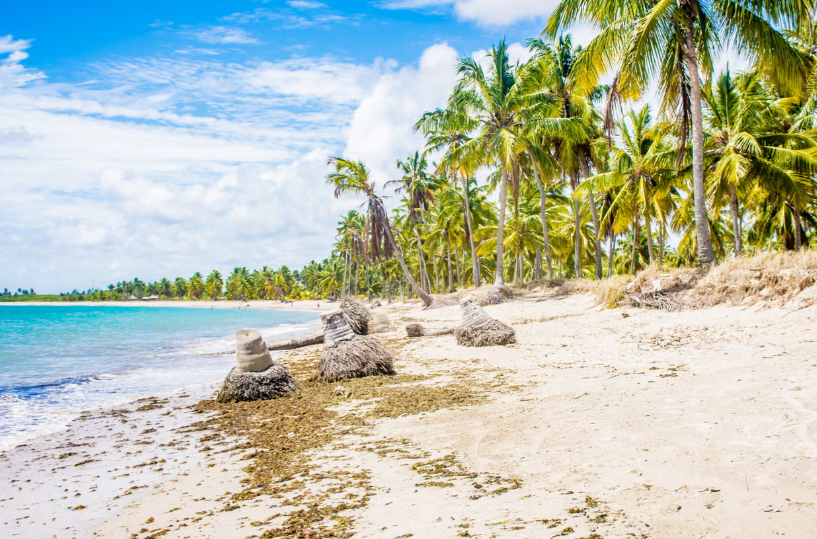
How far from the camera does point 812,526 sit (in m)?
2.69

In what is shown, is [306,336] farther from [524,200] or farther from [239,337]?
[524,200]

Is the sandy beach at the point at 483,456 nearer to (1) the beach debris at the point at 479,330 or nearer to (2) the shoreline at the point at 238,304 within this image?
(1) the beach debris at the point at 479,330

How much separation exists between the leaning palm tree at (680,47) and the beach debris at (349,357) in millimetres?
9333

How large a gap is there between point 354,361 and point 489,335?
349cm

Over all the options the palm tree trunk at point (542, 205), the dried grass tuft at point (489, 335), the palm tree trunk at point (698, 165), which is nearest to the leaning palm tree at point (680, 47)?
the palm tree trunk at point (698, 165)

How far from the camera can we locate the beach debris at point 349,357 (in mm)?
9430

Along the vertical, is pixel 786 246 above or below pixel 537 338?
above

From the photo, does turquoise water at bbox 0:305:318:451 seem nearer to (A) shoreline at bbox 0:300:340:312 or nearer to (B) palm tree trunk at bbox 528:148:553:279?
(B) palm tree trunk at bbox 528:148:553:279

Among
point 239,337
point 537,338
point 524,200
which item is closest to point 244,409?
point 239,337

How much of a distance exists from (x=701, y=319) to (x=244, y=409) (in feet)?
29.3

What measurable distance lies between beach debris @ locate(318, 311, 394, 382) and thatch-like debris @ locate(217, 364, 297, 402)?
997mm

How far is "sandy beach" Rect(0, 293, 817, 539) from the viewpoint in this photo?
10.6 ft

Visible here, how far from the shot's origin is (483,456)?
4.54 metres

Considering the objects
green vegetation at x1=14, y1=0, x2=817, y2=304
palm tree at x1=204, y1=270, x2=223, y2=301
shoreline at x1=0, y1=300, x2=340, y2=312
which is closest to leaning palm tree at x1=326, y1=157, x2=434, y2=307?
green vegetation at x1=14, y1=0, x2=817, y2=304
